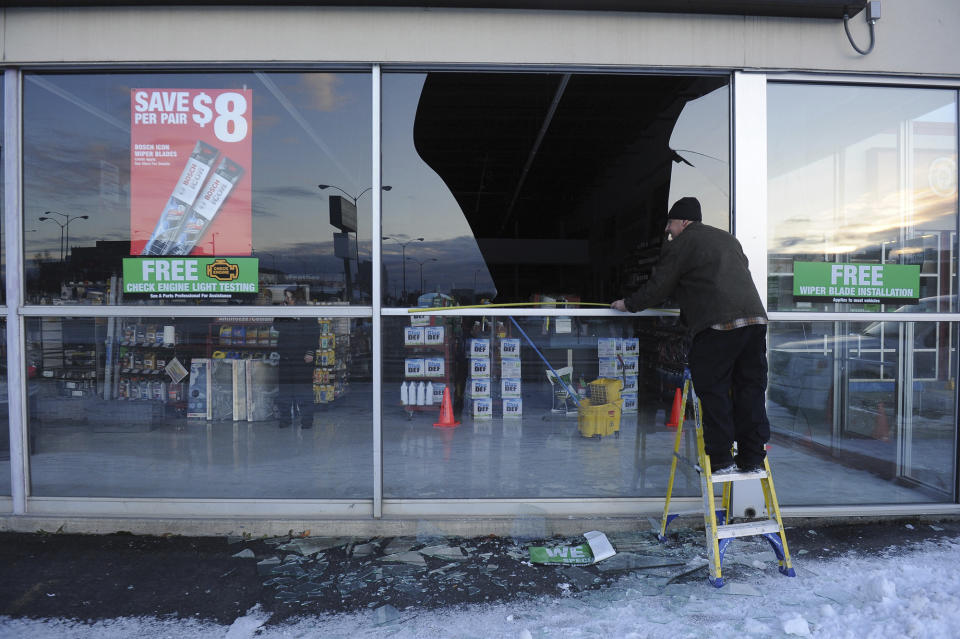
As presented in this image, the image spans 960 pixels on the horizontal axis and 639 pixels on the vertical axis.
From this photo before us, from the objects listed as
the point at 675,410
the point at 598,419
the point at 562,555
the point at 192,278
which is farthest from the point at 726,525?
the point at 192,278

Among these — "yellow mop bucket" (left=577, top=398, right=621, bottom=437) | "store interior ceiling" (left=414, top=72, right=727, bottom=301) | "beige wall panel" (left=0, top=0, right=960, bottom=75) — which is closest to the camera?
"beige wall panel" (left=0, top=0, right=960, bottom=75)

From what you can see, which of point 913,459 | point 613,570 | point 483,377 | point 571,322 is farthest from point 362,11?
point 913,459

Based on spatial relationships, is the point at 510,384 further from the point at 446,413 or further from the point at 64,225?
the point at 64,225

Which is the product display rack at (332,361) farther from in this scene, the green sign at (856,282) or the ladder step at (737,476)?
the green sign at (856,282)

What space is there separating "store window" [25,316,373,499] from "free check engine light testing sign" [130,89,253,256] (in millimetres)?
622

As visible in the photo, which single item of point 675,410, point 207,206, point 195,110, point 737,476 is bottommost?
point 737,476

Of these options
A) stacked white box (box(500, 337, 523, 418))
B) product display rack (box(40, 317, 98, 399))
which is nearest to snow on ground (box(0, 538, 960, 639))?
product display rack (box(40, 317, 98, 399))

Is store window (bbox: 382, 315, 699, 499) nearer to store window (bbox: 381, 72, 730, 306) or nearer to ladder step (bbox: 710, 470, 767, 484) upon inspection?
store window (bbox: 381, 72, 730, 306)

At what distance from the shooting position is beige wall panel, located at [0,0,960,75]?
407cm

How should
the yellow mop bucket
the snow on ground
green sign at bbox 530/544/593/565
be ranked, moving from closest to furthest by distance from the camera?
the snow on ground → green sign at bbox 530/544/593/565 → the yellow mop bucket

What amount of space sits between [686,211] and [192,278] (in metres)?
3.65

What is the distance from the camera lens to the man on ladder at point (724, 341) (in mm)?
3441

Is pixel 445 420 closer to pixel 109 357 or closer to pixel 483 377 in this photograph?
pixel 483 377

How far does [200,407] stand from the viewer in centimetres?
480
